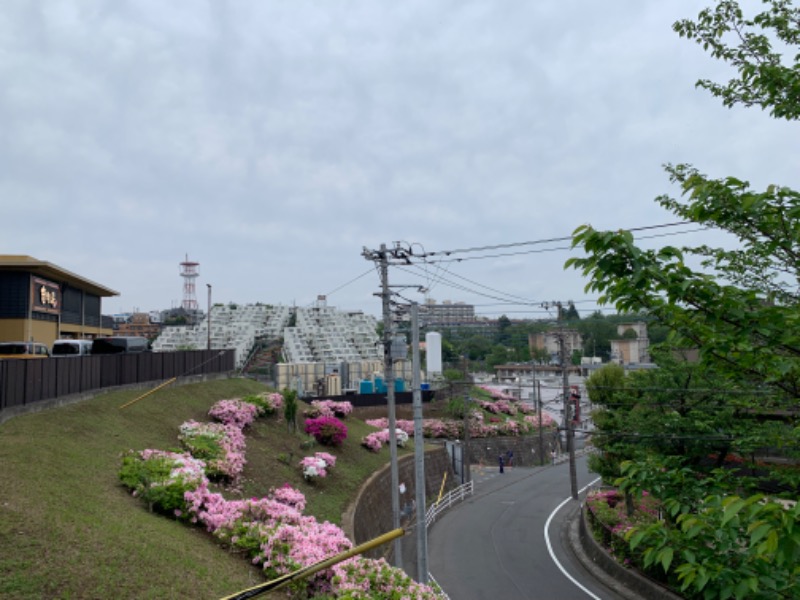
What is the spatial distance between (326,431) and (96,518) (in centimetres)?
1402

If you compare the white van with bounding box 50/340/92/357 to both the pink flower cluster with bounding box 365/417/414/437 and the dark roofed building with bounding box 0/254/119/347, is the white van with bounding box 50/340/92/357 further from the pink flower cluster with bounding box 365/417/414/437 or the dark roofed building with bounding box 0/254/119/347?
the pink flower cluster with bounding box 365/417/414/437

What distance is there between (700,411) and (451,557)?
10.8 metres

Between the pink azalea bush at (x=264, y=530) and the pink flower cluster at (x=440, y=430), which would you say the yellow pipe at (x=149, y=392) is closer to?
the pink azalea bush at (x=264, y=530)

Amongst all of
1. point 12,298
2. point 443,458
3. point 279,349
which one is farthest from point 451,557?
point 279,349

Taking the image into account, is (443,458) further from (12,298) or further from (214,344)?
(214,344)

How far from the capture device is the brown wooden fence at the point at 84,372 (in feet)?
45.3

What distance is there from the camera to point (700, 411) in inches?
672

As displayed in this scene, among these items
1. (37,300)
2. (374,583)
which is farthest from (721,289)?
(37,300)

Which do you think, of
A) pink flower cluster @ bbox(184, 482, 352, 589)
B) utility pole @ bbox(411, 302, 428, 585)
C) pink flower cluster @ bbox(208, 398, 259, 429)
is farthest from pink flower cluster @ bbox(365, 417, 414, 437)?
pink flower cluster @ bbox(184, 482, 352, 589)

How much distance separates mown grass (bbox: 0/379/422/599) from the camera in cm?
740

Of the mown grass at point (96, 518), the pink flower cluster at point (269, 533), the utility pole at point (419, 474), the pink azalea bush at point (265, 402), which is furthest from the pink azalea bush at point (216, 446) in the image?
the utility pole at point (419, 474)

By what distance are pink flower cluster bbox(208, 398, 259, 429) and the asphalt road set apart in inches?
348

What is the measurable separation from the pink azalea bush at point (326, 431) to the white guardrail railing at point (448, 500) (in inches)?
237

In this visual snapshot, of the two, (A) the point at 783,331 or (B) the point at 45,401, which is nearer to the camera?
(A) the point at 783,331
